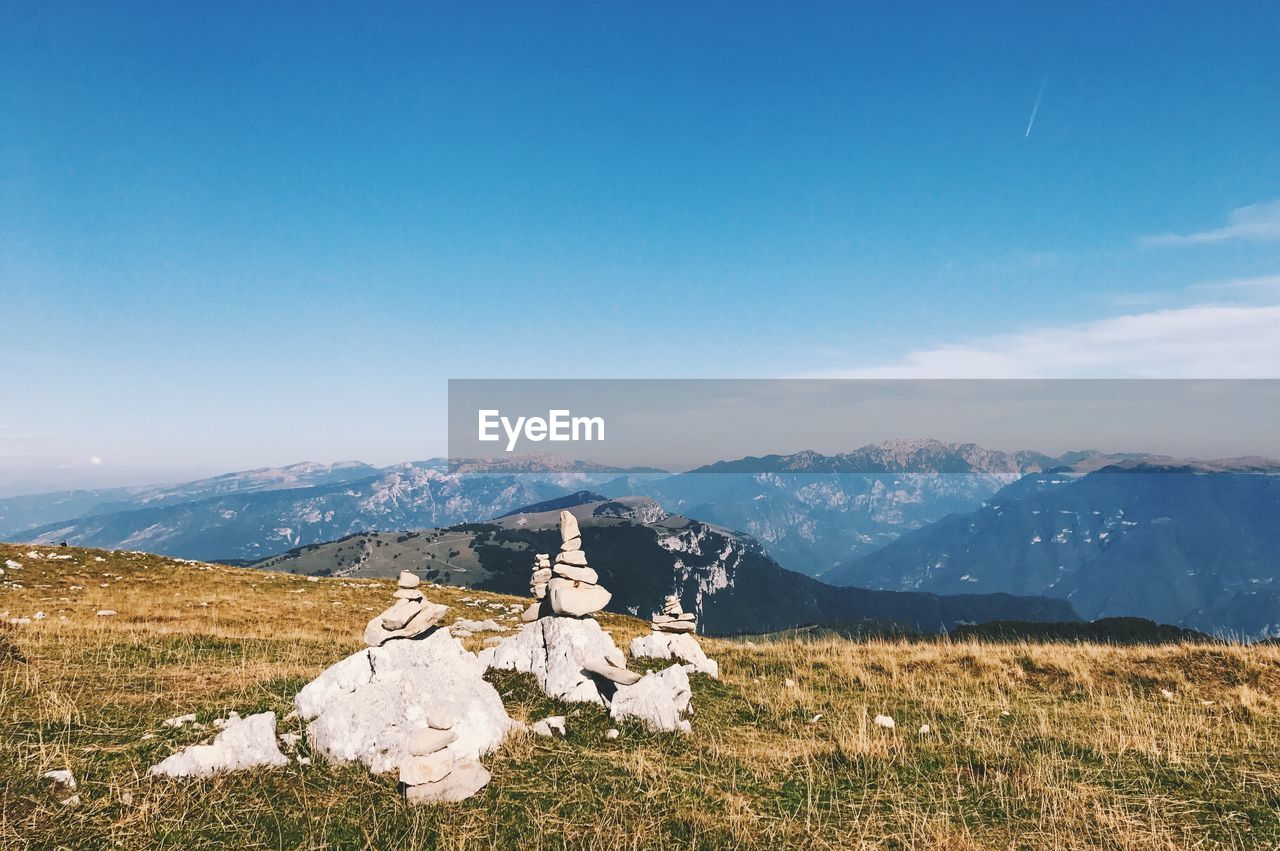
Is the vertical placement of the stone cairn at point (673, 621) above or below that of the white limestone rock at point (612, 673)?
below

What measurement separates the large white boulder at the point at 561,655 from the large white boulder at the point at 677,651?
14.7ft

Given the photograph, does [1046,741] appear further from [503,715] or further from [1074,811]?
[503,715]

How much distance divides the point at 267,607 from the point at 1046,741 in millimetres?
42940

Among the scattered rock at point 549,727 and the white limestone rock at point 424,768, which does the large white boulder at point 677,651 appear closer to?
the scattered rock at point 549,727

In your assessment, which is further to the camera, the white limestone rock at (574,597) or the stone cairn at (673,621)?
the stone cairn at (673,621)

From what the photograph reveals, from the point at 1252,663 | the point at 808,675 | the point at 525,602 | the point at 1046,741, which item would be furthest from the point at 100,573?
the point at 1252,663

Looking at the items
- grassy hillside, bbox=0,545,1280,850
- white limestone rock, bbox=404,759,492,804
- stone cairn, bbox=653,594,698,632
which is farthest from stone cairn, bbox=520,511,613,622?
stone cairn, bbox=653,594,698,632

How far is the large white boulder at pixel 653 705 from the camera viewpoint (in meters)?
13.4

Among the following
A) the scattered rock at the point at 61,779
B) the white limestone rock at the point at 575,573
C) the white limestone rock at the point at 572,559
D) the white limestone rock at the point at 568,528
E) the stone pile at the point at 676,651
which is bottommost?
A: the stone pile at the point at 676,651

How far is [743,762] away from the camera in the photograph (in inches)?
459

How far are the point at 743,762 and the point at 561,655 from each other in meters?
6.16

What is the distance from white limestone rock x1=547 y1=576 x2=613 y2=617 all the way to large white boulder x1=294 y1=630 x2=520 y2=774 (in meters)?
4.58

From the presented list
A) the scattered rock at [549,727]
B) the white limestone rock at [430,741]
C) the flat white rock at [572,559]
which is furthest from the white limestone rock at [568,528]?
the white limestone rock at [430,741]

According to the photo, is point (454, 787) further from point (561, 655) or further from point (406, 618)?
point (561, 655)
